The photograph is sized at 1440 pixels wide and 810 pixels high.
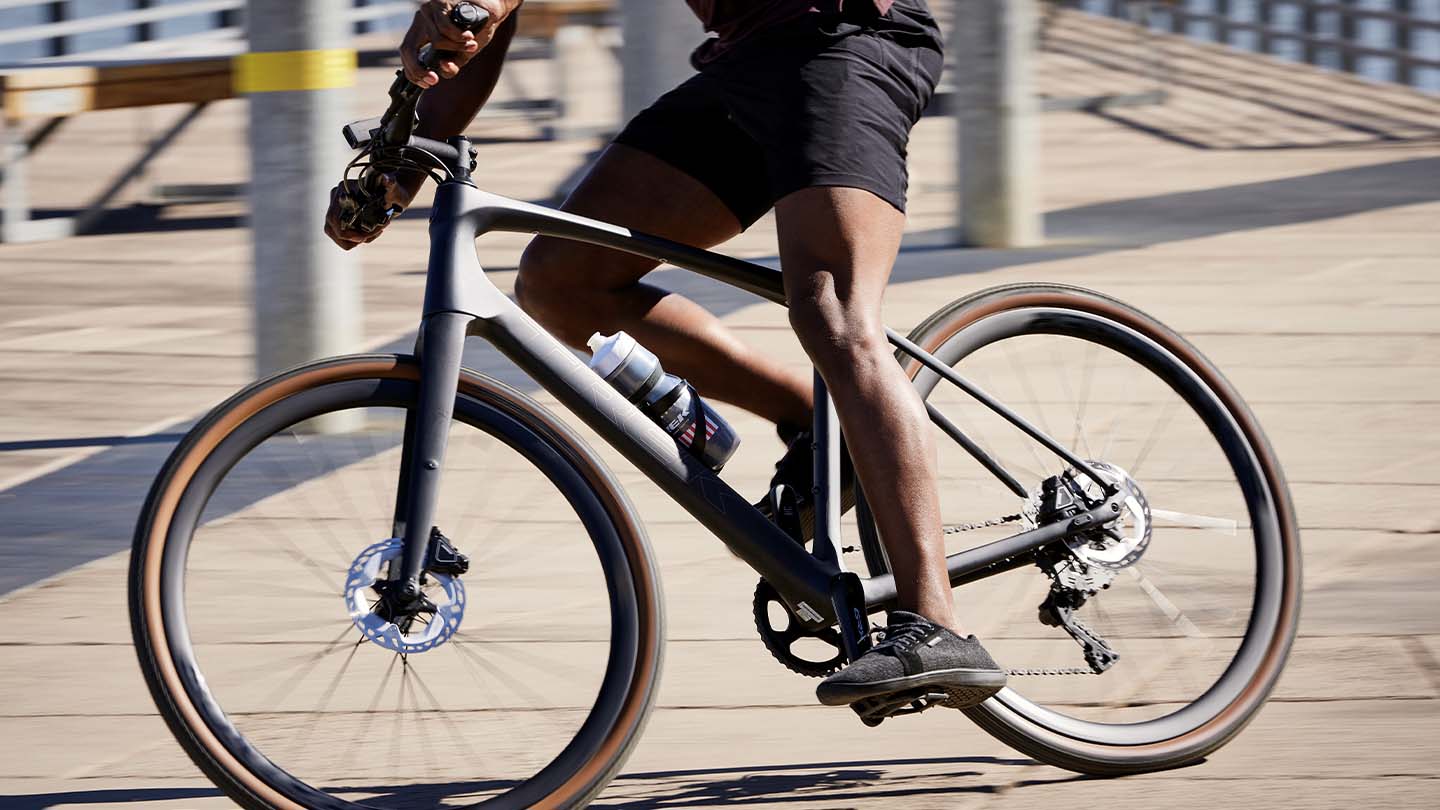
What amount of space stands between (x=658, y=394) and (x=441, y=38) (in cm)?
70

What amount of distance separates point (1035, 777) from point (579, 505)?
105 centimetres

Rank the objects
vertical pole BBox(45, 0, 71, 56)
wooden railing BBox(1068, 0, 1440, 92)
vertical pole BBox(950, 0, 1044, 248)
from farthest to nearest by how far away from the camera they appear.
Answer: vertical pole BBox(45, 0, 71, 56) < wooden railing BBox(1068, 0, 1440, 92) < vertical pole BBox(950, 0, 1044, 248)

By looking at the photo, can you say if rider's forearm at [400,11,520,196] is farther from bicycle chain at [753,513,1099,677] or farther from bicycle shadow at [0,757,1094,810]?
bicycle shadow at [0,757,1094,810]

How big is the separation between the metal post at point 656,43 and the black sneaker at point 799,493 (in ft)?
19.7

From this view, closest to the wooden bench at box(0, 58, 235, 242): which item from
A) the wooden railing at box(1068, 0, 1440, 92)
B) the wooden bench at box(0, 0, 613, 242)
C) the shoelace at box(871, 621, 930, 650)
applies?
the wooden bench at box(0, 0, 613, 242)

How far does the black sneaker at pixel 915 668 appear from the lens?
9.93 feet

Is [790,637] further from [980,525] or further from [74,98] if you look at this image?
[74,98]

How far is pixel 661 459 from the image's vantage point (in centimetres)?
312

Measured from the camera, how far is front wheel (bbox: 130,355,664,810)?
9.55 ft

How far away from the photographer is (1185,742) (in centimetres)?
345

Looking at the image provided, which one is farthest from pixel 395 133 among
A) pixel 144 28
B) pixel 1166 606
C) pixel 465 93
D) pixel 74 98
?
pixel 144 28

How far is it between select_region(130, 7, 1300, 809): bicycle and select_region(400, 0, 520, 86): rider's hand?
7 cm

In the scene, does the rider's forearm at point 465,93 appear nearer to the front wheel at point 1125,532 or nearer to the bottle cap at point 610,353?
the bottle cap at point 610,353

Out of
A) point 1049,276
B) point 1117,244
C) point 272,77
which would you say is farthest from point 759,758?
point 1117,244
